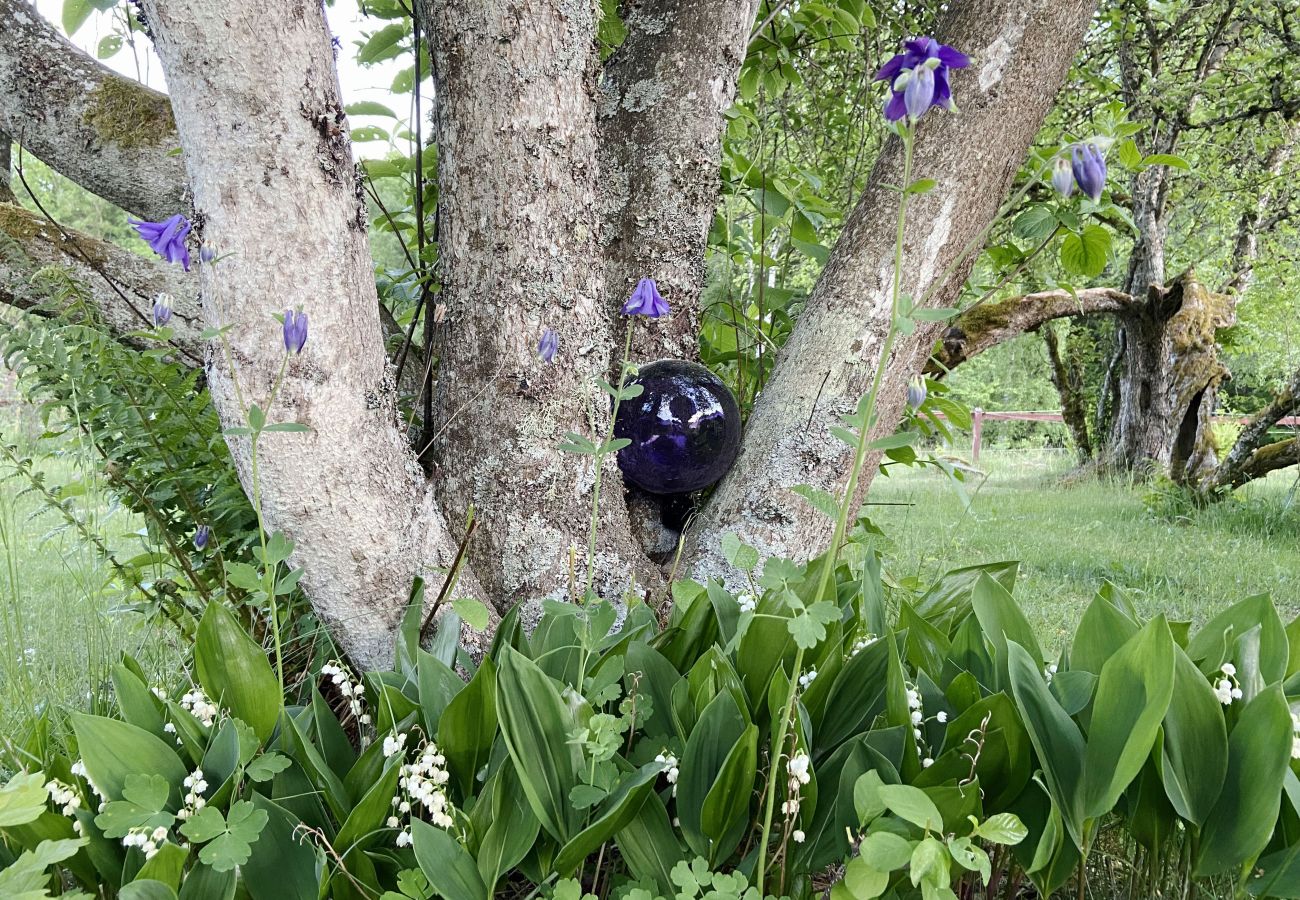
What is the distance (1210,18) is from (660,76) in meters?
5.91

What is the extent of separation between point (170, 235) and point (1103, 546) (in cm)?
515

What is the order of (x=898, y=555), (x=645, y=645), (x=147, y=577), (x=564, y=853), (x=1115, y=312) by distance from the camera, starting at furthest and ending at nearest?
(x=1115, y=312), (x=898, y=555), (x=147, y=577), (x=645, y=645), (x=564, y=853)

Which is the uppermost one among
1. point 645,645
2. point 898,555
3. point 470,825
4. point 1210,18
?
point 1210,18

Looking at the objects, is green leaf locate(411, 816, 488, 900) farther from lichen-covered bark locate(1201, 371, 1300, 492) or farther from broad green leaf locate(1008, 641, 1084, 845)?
lichen-covered bark locate(1201, 371, 1300, 492)

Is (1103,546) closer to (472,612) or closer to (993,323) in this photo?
(993,323)

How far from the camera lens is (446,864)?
1002mm

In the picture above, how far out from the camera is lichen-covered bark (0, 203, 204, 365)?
175 cm

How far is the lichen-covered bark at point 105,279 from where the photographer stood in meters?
1.75

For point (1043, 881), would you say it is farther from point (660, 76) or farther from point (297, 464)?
point (660, 76)

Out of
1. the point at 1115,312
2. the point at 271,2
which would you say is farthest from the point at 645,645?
the point at 1115,312

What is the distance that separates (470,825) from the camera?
107 centimetres

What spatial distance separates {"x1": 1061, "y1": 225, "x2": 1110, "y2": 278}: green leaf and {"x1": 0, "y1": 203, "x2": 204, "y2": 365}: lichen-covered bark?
194cm

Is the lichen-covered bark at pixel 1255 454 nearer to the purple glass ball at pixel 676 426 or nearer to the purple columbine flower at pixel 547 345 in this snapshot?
the purple glass ball at pixel 676 426

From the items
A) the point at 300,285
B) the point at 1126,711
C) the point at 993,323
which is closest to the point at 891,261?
the point at 1126,711
